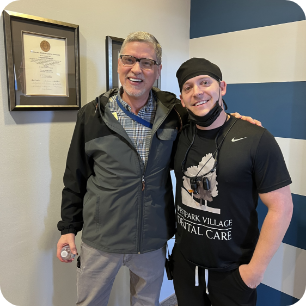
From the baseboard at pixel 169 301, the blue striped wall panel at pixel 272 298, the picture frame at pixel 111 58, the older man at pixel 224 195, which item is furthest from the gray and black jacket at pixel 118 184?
the baseboard at pixel 169 301

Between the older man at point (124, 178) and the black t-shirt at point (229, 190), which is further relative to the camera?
the older man at point (124, 178)

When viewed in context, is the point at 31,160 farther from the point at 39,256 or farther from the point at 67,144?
the point at 39,256

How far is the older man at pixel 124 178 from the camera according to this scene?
126cm

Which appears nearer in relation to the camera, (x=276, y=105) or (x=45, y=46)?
(x=45, y=46)

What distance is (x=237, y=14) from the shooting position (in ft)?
6.03

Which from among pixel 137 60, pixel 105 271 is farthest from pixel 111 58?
pixel 105 271

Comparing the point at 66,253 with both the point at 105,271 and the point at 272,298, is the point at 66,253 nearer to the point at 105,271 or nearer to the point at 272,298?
the point at 105,271

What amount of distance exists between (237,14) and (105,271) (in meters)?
1.82

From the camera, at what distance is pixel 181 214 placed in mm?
1266

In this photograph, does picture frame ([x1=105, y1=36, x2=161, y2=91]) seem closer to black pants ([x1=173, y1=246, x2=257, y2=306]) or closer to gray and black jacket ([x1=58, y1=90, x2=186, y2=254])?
gray and black jacket ([x1=58, y1=90, x2=186, y2=254])

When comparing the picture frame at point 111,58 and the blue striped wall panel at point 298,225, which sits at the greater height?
the picture frame at point 111,58

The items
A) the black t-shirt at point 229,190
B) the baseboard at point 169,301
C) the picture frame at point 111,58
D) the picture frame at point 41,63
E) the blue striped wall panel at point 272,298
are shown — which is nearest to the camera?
the black t-shirt at point 229,190

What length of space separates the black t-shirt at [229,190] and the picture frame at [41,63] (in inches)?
29.2

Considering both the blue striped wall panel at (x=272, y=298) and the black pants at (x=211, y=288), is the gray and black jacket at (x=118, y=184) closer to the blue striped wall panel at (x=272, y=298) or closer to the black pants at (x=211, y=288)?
the black pants at (x=211, y=288)
